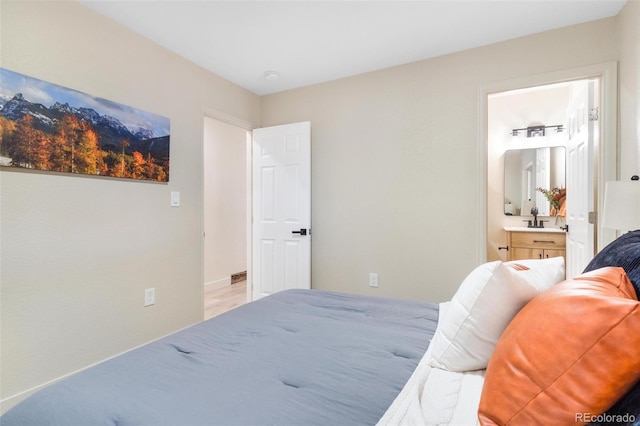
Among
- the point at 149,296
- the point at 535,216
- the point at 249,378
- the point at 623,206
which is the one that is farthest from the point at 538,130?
the point at 149,296

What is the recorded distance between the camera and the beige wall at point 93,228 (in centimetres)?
187

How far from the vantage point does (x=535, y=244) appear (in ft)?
11.6

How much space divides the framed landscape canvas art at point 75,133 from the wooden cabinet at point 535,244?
3806 millimetres

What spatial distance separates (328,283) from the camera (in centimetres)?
344

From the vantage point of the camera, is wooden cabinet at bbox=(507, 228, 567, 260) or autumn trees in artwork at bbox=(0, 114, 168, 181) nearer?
autumn trees in artwork at bbox=(0, 114, 168, 181)

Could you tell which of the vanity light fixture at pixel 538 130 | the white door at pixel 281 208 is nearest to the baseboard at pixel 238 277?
the white door at pixel 281 208

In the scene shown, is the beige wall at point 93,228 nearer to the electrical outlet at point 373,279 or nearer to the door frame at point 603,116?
the electrical outlet at point 373,279

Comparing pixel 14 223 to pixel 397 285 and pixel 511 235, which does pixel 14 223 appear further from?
pixel 511 235

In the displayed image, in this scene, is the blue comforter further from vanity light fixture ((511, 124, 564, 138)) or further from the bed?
vanity light fixture ((511, 124, 564, 138))

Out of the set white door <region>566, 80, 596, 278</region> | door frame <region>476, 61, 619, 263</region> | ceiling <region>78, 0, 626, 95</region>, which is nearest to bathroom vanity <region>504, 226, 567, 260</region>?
white door <region>566, 80, 596, 278</region>

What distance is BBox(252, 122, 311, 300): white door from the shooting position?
3.40 m

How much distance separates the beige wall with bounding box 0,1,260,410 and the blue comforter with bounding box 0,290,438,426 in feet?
4.36

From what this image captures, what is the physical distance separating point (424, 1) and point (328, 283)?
2.64m

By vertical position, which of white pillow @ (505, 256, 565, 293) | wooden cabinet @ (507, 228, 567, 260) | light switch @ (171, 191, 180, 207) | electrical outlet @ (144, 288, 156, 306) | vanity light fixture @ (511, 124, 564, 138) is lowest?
electrical outlet @ (144, 288, 156, 306)
